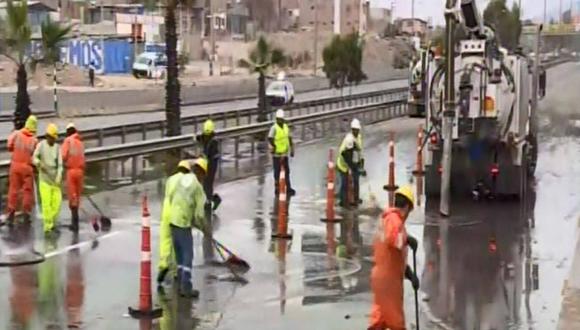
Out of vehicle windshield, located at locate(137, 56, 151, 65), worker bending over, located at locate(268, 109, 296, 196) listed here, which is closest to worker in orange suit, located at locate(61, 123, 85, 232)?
worker bending over, located at locate(268, 109, 296, 196)

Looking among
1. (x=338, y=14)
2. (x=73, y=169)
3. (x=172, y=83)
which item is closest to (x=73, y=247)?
(x=73, y=169)

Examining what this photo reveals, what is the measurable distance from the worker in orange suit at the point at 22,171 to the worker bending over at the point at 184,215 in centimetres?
577

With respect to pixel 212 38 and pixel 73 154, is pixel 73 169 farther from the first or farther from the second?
pixel 212 38

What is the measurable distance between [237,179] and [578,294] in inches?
531

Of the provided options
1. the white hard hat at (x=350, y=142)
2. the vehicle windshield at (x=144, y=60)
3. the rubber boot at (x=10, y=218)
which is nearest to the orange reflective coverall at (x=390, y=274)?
the rubber boot at (x=10, y=218)

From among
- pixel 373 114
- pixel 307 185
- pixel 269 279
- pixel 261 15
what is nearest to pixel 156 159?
pixel 307 185

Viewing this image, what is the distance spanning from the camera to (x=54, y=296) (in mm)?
12312

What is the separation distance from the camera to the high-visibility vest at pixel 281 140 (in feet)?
73.1

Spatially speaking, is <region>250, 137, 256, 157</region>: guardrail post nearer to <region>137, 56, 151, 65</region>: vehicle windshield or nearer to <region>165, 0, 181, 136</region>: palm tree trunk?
<region>165, 0, 181, 136</region>: palm tree trunk

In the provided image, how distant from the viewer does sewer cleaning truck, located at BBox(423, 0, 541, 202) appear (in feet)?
69.9

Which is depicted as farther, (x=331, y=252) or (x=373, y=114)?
(x=373, y=114)

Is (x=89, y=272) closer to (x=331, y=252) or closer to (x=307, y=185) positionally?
(x=331, y=252)

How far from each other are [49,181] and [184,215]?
192 inches

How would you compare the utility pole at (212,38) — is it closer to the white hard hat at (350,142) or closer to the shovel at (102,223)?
the white hard hat at (350,142)
